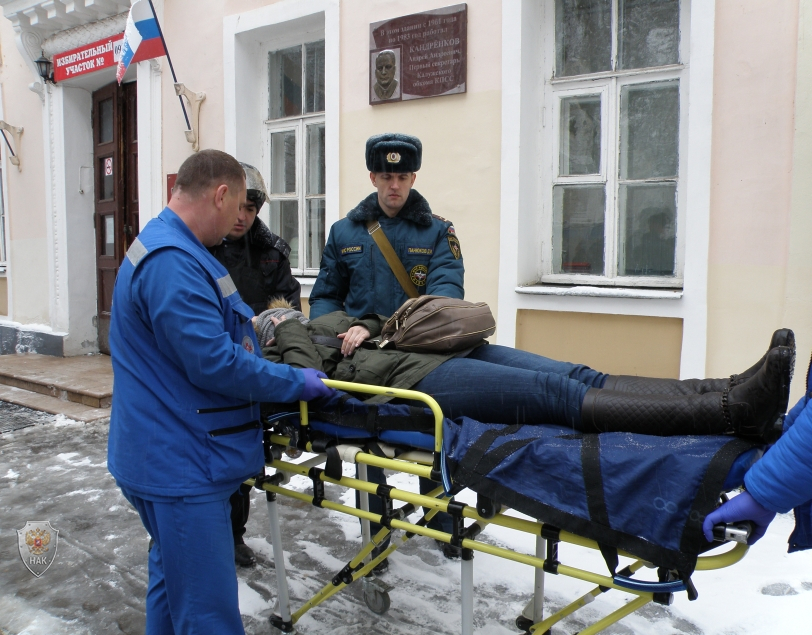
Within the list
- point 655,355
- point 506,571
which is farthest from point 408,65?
point 506,571

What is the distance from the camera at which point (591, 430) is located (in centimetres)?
199

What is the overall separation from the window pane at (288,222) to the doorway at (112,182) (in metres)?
2.11

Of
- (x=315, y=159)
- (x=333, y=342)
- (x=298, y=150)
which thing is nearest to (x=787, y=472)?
(x=333, y=342)

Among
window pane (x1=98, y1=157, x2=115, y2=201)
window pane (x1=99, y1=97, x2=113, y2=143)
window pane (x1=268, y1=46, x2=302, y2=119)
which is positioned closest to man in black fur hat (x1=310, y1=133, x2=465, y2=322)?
window pane (x1=268, y1=46, x2=302, y2=119)

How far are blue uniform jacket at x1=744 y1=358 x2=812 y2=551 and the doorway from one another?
7123 millimetres

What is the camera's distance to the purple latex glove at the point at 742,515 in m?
1.45

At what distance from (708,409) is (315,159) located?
4.90 m

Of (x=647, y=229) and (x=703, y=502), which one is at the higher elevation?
(x=647, y=229)

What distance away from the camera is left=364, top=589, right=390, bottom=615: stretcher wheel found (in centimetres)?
265

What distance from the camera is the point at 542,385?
2070 millimetres

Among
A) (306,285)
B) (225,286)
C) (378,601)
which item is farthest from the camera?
(306,285)

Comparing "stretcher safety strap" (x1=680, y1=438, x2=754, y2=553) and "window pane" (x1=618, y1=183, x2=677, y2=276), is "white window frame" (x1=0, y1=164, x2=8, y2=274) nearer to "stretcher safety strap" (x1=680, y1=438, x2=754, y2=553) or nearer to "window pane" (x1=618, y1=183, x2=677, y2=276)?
"window pane" (x1=618, y1=183, x2=677, y2=276)

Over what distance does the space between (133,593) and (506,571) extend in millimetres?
1745

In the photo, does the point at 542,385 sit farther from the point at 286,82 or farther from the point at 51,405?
the point at 51,405
